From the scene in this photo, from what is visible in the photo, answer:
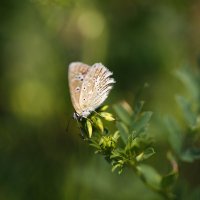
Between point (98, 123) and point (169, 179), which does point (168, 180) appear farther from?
point (98, 123)

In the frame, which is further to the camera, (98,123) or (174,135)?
(174,135)

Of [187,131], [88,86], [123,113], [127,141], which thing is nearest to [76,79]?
[88,86]

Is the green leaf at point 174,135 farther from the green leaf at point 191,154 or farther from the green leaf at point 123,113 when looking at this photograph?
the green leaf at point 123,113

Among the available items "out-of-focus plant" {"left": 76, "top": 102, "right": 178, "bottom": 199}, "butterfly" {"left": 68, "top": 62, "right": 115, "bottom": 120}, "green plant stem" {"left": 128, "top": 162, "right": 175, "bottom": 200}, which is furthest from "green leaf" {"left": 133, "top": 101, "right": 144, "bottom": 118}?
"green plant stem" {"left": 128, "top": 162, "right": 175, "bottom": 200}

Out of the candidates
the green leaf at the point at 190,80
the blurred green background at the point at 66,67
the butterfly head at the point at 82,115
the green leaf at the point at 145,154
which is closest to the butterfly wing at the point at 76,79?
the butterfly head at the point at 82,115

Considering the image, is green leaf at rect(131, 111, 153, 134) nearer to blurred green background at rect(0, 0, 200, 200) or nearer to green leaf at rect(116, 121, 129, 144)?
green leaf at rect(116, 121, 129, 144)

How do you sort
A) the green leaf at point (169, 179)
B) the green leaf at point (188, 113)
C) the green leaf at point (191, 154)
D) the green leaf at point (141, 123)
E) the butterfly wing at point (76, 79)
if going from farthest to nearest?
the green leaf at point (188, 113), the green leaf at point (191, 154), the butterfly wing at point (76, 79), the green leaf at point (169, 179), the green leaf at point (141, 123)

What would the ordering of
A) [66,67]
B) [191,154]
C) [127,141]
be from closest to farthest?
[127,141], [191,154], [66,67]
